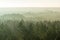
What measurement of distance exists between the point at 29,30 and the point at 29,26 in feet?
0.09

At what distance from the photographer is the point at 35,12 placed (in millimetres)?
848

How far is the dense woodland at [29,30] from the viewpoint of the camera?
79cm

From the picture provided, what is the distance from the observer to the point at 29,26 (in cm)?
79

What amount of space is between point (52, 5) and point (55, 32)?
0.24 meters

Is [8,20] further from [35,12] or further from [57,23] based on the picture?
[57,23]

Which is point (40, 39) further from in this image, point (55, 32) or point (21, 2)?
point (21, 2)

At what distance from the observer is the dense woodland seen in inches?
30.9

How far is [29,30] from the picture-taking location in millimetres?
788

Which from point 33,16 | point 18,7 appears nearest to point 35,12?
point 33,16

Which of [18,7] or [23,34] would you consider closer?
[23,34]

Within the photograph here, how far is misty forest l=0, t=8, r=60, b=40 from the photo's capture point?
0.79 meters

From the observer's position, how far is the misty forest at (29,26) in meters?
0.79

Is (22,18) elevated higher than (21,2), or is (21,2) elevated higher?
(21,2)

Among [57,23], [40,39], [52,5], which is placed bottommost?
[40,39]
